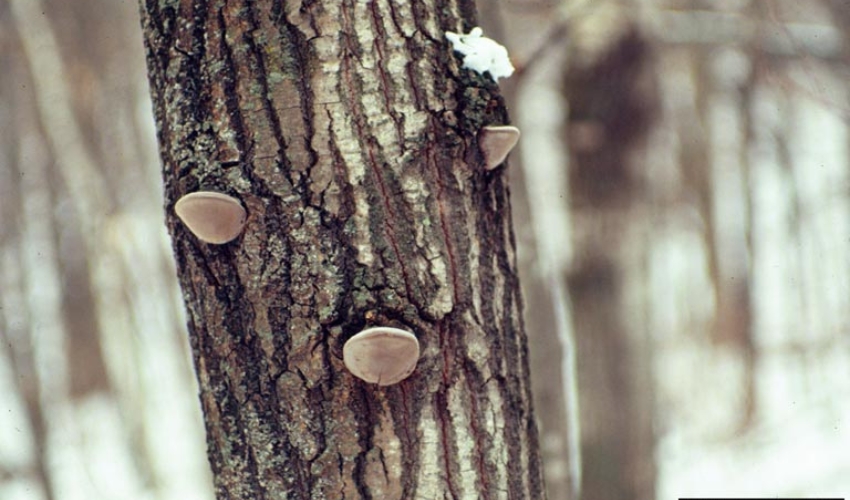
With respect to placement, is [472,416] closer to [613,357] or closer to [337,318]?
[337,318]

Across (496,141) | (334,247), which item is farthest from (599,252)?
(334,247)

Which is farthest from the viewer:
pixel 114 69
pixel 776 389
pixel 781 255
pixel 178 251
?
pixel 776 389

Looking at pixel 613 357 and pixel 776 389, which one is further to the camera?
pixel 776 389

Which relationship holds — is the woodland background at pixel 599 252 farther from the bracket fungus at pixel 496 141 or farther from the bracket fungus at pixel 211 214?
the bracket fungus at pixel 211 214

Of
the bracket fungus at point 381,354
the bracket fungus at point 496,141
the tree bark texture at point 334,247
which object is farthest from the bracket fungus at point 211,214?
the bracket fungus at point 496,141

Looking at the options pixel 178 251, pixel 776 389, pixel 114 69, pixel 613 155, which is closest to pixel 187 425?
pixel 114 69

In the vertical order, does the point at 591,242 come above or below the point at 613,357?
above
